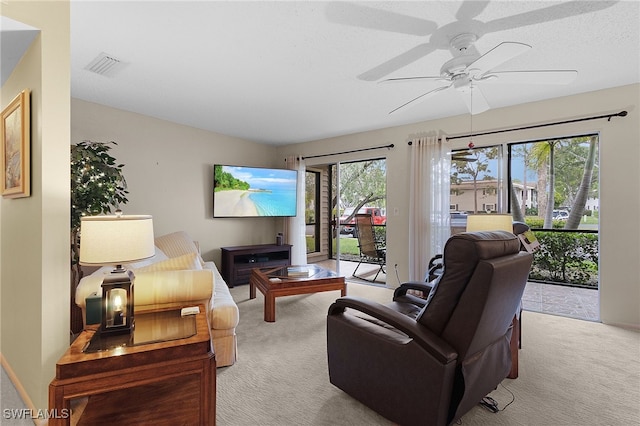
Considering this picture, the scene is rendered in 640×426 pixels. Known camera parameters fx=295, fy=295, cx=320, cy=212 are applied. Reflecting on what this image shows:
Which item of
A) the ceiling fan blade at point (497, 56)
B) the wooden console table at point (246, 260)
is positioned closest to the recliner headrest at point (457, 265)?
the ceiling fan blade at point (497, 56)

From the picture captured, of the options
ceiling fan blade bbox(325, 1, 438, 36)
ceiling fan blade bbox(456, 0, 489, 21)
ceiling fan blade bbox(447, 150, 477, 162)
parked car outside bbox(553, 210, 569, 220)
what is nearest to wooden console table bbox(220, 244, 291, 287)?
ceiling fan blade bbox(447, 150, 477, 162)

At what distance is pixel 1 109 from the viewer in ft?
6.71

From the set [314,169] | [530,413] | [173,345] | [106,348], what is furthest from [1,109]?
[314,169]

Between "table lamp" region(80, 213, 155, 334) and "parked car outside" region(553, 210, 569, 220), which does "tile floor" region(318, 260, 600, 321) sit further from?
"table lamp" region(80, 213, 155, 334)

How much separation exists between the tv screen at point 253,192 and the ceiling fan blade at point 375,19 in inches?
131

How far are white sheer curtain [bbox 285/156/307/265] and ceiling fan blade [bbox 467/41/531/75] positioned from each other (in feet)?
12.0

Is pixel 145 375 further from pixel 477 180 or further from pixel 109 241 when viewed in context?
pixel 477 180

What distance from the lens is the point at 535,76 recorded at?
6.50 feet

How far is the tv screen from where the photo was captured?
4.72m

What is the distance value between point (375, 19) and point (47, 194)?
2.08 meters

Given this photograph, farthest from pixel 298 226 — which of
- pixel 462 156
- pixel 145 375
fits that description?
pixel 145 375

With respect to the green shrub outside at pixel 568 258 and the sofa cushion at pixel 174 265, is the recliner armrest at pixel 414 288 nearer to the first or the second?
the sofa cushion at pixel 174 265

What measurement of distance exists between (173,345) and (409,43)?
7.83 ft

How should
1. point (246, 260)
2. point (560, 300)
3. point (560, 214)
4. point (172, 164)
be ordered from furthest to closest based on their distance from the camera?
point (246, 260)
point (172, 164)
point (560, 214)
point (560, 300)
